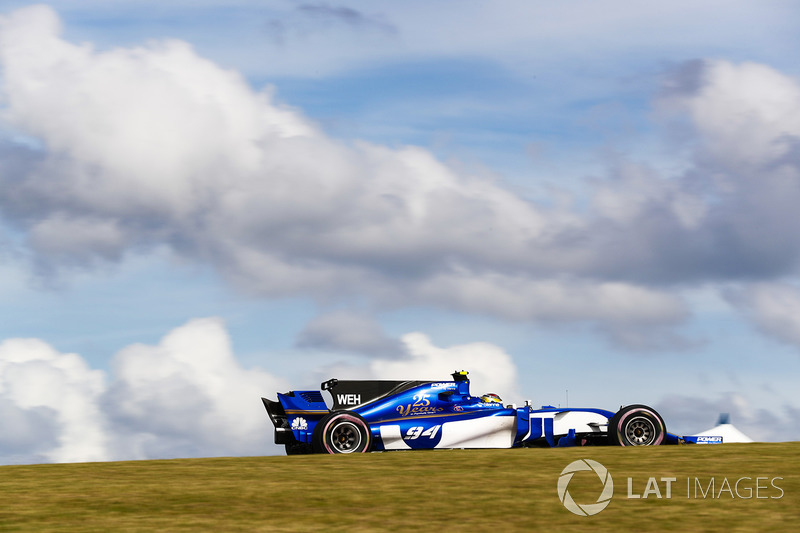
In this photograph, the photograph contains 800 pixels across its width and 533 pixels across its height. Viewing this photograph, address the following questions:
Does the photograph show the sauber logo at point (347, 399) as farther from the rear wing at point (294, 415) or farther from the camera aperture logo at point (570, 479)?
the camera aperture logo at point (570, 479)

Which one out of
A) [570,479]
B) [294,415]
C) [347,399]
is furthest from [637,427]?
[294,415]

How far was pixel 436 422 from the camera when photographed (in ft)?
68.3

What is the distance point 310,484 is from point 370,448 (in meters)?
6.09

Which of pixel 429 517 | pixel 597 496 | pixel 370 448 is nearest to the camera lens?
pixel 429 517

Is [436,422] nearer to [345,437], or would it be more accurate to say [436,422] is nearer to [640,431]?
[345,437]

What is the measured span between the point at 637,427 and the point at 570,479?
6.88 m

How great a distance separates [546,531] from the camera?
33.3 ft

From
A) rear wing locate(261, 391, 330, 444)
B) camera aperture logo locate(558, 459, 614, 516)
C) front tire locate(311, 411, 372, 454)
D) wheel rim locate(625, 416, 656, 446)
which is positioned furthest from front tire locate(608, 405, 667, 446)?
rear wing locate(261, 391, 330, 444)

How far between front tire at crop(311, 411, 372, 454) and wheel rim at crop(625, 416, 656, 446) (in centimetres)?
547

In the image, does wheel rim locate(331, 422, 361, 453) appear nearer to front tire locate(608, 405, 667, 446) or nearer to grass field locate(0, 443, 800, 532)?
grass field locate(0, 443, 800, 532)

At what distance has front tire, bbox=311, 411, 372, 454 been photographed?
1967 cm

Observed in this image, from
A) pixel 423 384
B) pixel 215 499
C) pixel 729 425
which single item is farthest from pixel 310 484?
pixel 729 425

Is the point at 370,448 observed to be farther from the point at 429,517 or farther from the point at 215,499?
the point at 429,517

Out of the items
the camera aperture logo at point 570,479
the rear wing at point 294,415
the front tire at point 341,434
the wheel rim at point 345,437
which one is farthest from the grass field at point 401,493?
the rear wing at point 294,415
